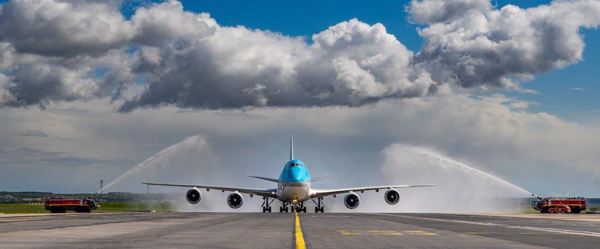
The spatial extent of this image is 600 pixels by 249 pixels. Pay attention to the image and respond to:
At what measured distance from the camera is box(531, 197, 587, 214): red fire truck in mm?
84188

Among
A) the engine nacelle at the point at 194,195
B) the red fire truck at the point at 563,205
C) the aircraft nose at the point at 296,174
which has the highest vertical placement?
the aircraft nose at the point at 296,174

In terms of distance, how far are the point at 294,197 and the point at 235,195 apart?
872 cm

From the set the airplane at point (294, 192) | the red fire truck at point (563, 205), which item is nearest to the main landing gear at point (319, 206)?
the airplane at point (294, 192)

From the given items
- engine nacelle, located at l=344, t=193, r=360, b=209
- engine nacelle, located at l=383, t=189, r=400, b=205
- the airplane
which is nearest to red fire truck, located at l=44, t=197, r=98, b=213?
the airplane

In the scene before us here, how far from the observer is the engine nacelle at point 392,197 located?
287ft

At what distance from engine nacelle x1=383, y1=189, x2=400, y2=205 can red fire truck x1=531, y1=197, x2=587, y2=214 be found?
16.0m

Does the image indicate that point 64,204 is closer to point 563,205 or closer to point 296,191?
point 296,191

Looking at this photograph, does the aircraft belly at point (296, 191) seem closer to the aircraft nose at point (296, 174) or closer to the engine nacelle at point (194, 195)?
the aircraft nose at point (296, 174)

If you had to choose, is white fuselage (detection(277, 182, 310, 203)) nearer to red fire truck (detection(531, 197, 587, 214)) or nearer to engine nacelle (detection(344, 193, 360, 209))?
engine nacelle (detection(344, 193, 360, 209))

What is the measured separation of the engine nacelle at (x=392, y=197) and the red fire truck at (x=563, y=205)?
16.0m

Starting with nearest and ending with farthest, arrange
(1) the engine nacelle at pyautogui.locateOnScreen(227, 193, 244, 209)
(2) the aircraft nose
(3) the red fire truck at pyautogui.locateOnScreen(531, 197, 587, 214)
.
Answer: (2) the aircraft nose
(3) the red fire truck at pyautogui.locateOnScreen(531, 197, 587, 214)
(1) the engine nacelle at pyautogui.locateOnScreen(227, 193, 244, 209)

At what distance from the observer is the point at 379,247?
21828mm

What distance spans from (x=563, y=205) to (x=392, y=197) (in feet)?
60.0

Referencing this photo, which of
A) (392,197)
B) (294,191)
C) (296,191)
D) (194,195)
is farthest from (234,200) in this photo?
(392,197)
